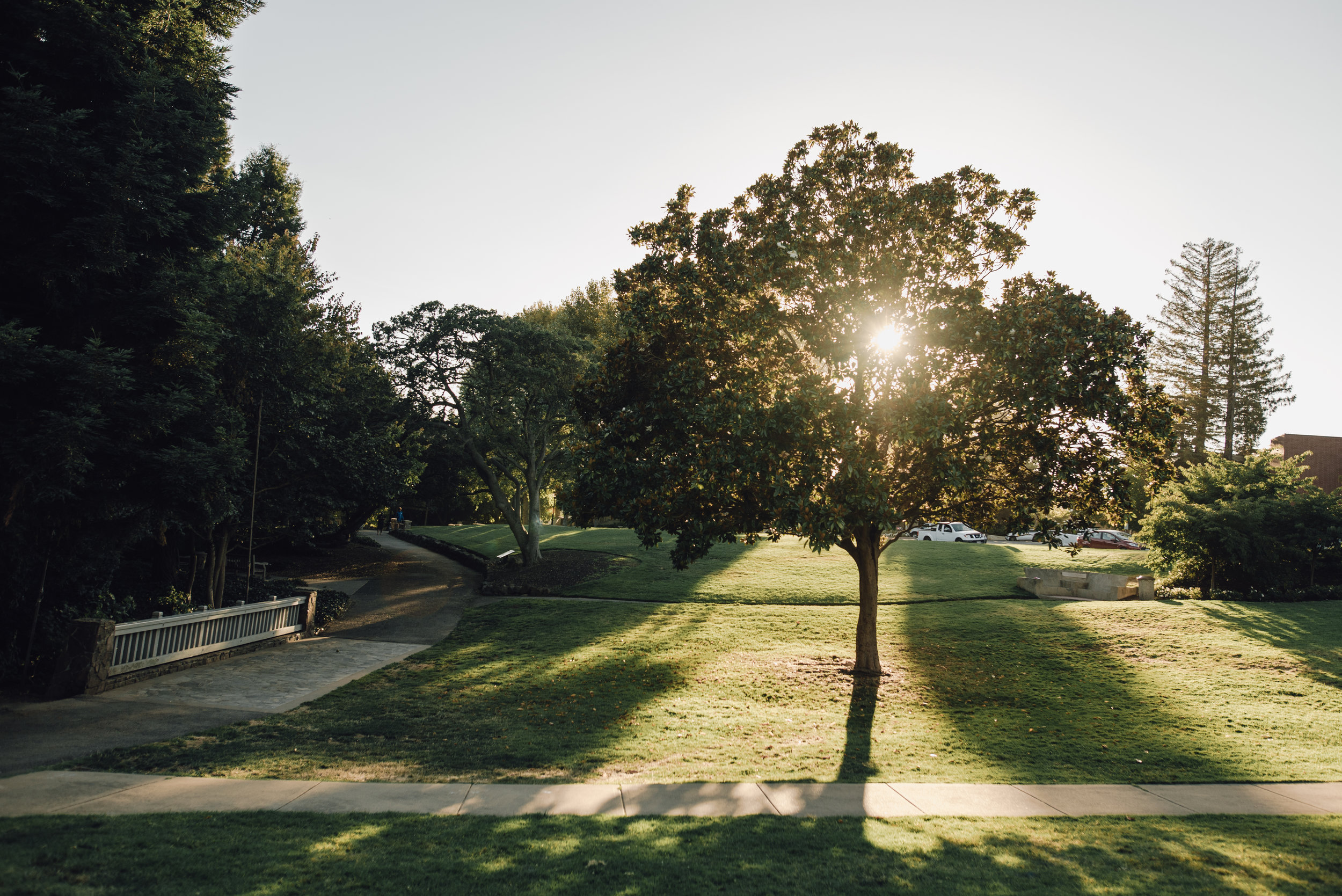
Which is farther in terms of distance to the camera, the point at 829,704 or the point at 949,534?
the point at 949,534

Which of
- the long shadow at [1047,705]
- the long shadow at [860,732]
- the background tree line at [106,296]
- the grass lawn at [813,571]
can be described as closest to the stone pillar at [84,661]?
the background tree line at [106,296]

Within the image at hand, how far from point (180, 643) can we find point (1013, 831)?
14059mm

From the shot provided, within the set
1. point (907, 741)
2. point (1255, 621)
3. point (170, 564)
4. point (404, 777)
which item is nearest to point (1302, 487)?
point (1255, 621)

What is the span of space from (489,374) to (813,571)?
14.3 m

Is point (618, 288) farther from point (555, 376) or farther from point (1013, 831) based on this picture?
point (555, 376)

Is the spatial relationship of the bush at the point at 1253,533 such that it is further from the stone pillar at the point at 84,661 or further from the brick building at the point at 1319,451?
the stone pillar at the point at 84,661

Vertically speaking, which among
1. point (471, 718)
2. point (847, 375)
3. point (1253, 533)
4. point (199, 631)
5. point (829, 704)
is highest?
point (847, 375)

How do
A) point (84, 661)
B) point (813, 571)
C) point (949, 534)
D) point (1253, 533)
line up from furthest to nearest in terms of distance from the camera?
point (949, 534) < point (813, 571) < point (1253, 533) < point (84, 661)

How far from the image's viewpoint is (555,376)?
85.3ft

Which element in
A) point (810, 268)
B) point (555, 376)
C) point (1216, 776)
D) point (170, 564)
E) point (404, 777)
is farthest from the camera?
point (555, 376)

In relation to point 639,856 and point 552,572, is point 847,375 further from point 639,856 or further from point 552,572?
point 552,572

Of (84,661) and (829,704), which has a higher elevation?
(84,661)

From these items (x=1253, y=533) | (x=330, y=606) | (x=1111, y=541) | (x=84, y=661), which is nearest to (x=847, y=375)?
(x=84, y=661)

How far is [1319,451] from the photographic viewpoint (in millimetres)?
39938
